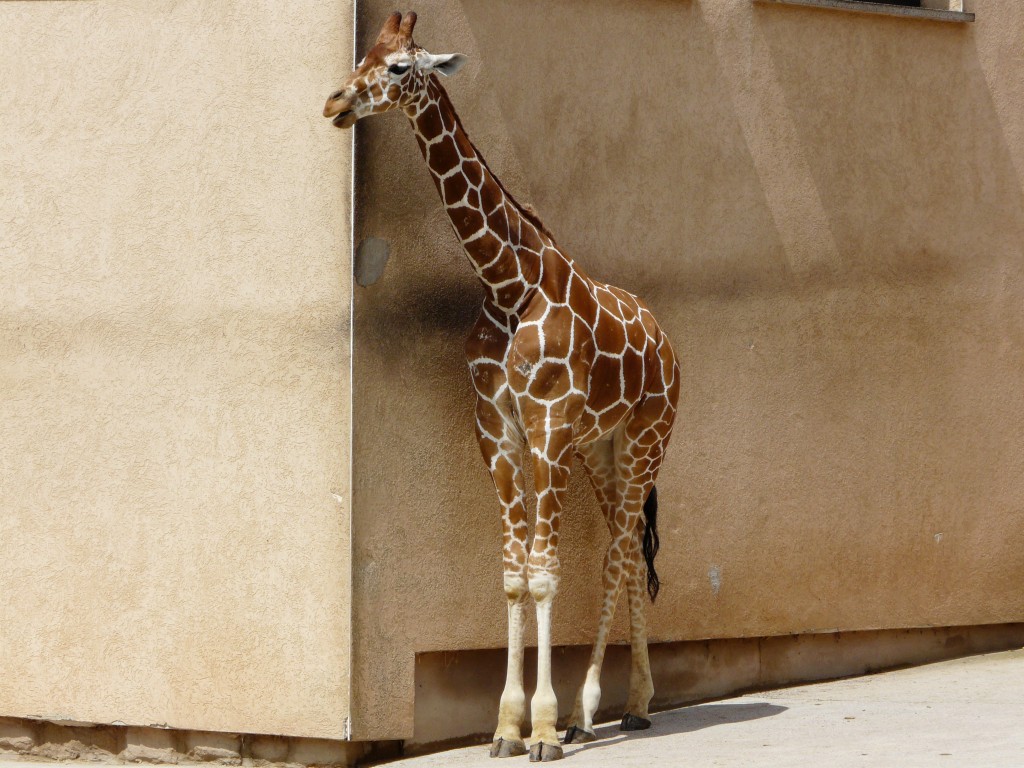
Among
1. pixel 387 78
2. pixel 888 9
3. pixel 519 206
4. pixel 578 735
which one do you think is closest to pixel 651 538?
pixel 578 735

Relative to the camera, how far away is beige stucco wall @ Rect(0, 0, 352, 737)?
240 inches

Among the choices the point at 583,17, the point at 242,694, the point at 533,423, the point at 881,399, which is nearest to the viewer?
the point at 533,423

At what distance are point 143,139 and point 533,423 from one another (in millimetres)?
2342

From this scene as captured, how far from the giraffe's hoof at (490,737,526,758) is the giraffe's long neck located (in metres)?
1.85

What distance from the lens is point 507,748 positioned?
225 inches

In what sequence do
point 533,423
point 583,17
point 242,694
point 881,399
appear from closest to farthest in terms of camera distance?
point 533,423 < point 242,694 < point 583,17 < point 881,399

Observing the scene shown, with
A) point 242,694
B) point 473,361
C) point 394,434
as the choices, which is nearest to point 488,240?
point 473,361

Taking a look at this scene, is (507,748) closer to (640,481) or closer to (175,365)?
(640,481)

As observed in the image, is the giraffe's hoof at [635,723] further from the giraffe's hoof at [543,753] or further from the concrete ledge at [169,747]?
the concrete ledge at [169,747]

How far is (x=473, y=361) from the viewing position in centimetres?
591

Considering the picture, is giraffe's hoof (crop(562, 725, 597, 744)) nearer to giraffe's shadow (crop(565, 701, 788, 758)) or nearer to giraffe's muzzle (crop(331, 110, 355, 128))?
giraffe's shadow (crop(565, 701, 788, 758))

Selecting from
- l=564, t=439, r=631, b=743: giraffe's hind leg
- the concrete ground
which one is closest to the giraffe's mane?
l=564, t=439, r=631, b=743: giraffe's hind leg

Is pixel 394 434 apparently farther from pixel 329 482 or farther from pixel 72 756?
pixel 72 756

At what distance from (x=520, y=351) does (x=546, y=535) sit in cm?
80
